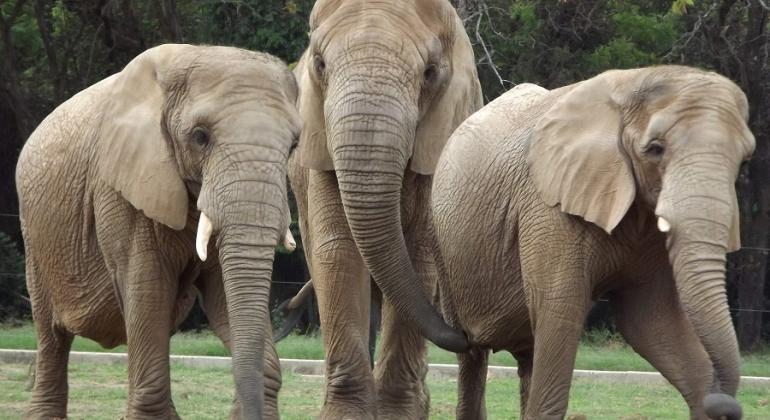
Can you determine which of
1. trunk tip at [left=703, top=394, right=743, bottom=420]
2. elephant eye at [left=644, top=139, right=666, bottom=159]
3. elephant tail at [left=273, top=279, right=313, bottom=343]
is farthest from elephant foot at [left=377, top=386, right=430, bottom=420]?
trunk tip at [left=703, top=394, right=743, bottom=420]

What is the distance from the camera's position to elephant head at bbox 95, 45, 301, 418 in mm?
6891

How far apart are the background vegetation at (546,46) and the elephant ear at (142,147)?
38.0ft

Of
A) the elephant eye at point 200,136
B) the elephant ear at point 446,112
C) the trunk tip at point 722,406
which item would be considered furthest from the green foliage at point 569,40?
the trunk tip at point 722,406

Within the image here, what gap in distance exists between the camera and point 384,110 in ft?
25.7

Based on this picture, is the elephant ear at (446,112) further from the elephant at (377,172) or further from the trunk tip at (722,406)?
the trunk tip at (722,406)

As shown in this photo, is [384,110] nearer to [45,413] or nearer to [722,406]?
[722,406]

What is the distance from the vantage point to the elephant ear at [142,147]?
735 cm

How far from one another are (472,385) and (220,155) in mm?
2780

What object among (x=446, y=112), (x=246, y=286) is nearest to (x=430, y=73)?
(x=446, y=112)

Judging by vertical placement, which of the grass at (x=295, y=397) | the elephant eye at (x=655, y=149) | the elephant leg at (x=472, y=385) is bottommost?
the grass at (x=295, y=397)

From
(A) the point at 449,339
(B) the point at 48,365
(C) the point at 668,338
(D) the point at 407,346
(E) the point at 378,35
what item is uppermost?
(E) the point at 378,35

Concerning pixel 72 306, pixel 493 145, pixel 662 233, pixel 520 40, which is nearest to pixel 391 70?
pixel 493 145

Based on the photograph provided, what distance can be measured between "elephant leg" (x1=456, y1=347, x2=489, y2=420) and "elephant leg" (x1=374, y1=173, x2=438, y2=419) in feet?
1.03

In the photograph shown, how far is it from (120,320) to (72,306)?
0.31m
